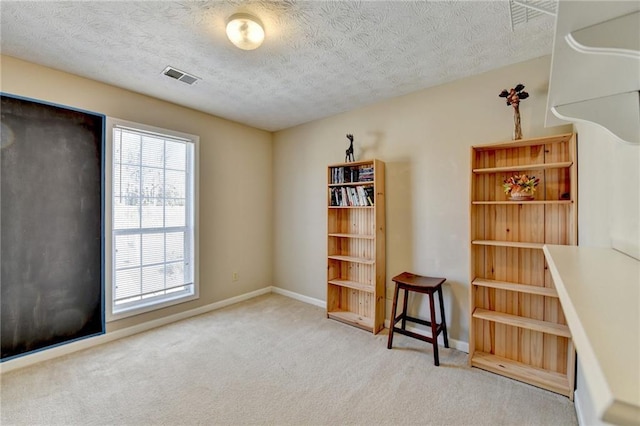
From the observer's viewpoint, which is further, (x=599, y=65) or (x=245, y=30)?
(x=245, y=30)

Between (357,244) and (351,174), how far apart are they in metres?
0.87

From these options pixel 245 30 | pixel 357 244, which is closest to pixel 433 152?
pixel 357 244

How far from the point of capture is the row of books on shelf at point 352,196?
3052mm

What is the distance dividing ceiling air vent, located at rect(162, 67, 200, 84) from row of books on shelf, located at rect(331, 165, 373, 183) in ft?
5.72

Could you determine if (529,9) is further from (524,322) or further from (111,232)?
(111,232)

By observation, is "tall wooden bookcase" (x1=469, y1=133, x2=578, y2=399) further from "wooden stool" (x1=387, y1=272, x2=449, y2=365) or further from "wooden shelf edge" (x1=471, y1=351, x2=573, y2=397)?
"wooden stool" (x1=387, y1=272, x2=449, y2=365)

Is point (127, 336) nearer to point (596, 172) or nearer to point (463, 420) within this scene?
point (463, 420)

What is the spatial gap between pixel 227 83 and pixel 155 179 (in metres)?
1.36

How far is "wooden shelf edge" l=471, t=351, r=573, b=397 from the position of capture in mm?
1937

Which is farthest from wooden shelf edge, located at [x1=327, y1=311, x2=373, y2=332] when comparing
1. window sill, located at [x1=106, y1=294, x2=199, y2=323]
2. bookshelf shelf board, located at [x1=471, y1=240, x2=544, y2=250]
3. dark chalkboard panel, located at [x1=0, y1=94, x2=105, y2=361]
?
dark chalkboard panel, located at [x1=0, y1=94, x2=105, y2=361]

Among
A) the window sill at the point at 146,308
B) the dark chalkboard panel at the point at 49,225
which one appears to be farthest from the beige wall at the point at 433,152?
the dark chalkboard panel at the point at 49,225

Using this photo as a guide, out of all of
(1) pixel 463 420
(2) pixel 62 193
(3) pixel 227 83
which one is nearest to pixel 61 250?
(2) pixel 62 193

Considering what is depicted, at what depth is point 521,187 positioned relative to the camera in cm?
213

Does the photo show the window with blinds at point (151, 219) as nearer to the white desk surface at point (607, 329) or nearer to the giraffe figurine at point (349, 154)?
the giraffe figurine at point (349, 154)
